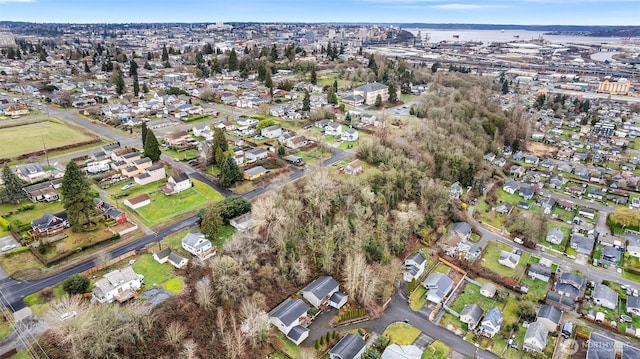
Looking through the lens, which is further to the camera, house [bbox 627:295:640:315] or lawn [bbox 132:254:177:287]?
house [bbox 627:295:640:315]

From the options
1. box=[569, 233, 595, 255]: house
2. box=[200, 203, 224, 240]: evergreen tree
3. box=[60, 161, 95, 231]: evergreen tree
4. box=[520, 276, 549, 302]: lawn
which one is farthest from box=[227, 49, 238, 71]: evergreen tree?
box=[520, 276, 549, 302]: lawn

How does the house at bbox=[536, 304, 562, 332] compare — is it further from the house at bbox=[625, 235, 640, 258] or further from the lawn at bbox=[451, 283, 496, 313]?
the house at bbox=[625, 235, 640, 258]

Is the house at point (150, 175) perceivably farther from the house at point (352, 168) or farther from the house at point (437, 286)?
the house at point (437, 286)

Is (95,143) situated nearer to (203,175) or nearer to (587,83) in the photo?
(203,175)

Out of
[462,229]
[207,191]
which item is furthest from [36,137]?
[462,229]

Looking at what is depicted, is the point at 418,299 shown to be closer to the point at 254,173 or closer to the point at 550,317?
the point at 550,317
